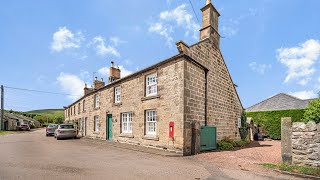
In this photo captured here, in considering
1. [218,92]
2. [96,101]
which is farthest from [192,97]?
[96,101]

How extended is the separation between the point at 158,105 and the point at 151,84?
185cm

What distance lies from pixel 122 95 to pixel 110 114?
2940 millimetres

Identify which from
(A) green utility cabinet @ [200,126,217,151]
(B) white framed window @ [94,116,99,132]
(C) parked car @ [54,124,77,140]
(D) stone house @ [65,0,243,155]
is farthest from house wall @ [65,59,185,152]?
(C) parked car @ [54,124,77,140]

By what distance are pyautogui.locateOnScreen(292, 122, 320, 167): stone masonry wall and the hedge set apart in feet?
57.0

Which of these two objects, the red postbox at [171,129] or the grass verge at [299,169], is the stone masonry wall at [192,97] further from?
the grass verge at [299,169]

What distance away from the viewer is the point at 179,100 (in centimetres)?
1334

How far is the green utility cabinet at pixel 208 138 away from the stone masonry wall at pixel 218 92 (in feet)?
2.70

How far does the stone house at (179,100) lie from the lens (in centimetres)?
1341

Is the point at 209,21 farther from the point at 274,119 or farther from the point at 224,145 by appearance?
the point at 274,119

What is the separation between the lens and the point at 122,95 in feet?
63.0

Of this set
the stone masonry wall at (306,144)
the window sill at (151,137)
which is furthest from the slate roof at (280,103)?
the stone masonry wall at (306,144)

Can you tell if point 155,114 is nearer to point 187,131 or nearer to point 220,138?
point 187,131

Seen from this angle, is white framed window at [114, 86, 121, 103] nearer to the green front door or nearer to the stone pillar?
the green front door

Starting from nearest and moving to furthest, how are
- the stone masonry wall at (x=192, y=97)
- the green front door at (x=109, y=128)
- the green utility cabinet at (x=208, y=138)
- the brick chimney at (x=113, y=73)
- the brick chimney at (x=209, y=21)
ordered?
the stone masonry wall at (x=192, y=97), the green utility cabinet at (x=208, y=138), the brick chimney at (x=209, y=21), the green front door at (x=109, y=128), the brick chimney at (x=113, y=73)
